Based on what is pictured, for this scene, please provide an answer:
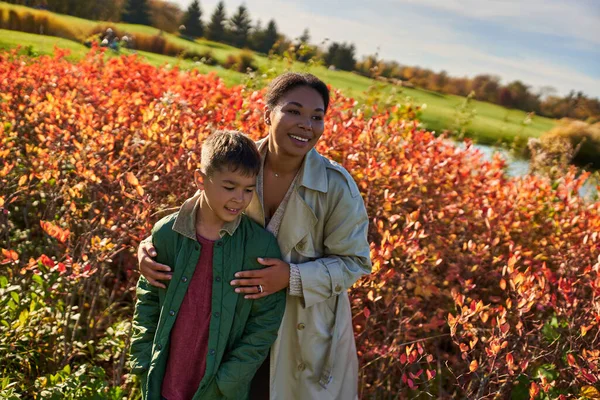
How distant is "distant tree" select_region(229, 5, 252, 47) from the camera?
104 feet

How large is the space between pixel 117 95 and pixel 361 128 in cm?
171

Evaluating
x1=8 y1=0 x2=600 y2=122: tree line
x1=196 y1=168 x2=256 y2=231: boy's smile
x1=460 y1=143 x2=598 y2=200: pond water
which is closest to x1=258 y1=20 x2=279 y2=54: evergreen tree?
x1=8 y1=0 x2=600 y2=122: tree line

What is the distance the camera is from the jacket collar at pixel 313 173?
6.91 feet

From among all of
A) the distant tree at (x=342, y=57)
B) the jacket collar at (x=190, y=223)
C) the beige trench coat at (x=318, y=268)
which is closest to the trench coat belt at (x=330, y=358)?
the beige trench coat at (x=318, y=268)

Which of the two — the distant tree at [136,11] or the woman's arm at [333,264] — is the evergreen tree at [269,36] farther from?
the woman's arm at [333,264]

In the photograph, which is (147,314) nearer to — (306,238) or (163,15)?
(306,238)

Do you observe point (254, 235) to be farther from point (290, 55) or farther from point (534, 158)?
point (534, 158)

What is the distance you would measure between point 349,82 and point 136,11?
870 centimetres

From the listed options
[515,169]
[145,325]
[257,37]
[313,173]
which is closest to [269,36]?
[257,37]

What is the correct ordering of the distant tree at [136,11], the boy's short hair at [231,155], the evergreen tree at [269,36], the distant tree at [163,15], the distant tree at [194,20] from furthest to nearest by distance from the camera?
the evergreen tree at [269,36] < the distant tree at [194,20] < the distant tree at [163,15] < the distant tree at [136,11] < the boy's short hair at [231,155]

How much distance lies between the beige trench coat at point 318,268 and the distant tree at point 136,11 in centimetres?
1958

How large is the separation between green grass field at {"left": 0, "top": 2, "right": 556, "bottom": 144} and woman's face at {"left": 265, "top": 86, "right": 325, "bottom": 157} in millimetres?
4058

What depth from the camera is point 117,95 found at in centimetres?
416

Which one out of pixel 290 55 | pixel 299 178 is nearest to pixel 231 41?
pixel 290 55
